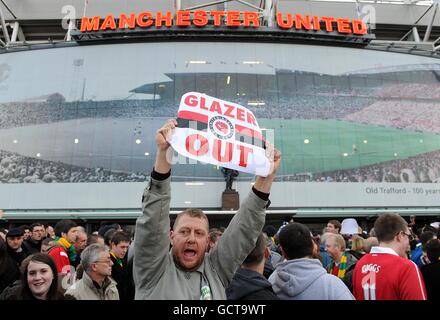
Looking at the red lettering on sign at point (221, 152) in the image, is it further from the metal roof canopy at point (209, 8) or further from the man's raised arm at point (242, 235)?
the metal roof canopy at point (209, 8)

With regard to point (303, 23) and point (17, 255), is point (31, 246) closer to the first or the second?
point (17, 255)

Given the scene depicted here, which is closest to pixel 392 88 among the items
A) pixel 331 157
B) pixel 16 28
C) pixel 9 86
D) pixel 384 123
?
pixel 384 123

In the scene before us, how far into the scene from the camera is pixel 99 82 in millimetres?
25266

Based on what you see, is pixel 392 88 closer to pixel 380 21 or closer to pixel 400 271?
pixel 380 21

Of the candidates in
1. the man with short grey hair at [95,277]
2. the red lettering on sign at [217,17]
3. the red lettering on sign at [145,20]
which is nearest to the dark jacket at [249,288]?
the man with short grey hair at [95,277]

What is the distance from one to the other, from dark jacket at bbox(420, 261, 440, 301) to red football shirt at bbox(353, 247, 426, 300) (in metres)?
0.78

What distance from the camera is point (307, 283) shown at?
106 inches

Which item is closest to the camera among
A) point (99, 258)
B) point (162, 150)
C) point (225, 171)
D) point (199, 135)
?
point (162, 150)

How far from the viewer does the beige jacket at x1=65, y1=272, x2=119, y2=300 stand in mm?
3627

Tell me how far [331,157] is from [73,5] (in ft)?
85.2

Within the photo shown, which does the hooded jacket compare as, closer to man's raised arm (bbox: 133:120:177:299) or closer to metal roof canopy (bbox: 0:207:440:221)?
man's raised arm (bbox: 133:120:177:299)

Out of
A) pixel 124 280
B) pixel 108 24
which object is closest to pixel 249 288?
pixel 124 280

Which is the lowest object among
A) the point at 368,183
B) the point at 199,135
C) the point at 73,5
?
the point at 199,135

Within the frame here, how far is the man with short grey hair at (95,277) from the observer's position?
3697mm
